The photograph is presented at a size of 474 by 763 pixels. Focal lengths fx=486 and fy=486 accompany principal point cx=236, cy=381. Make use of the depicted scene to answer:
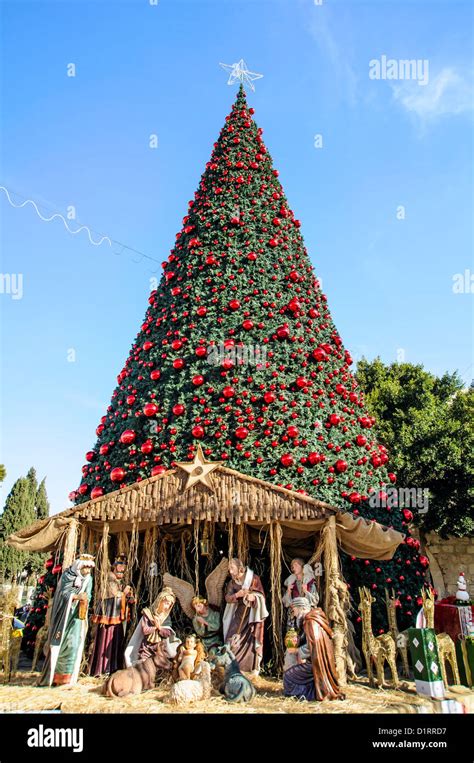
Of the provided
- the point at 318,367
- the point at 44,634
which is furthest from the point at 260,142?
the point at 44,634

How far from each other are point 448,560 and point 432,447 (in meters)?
3.92

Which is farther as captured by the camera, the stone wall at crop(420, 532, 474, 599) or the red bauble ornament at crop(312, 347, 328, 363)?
the stone wall at crop(420, 532, 474, 599)

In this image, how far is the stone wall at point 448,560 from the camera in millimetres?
14195

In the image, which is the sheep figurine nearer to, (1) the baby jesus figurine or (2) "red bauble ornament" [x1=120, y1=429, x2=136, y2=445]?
(1) the baby jesus figurine

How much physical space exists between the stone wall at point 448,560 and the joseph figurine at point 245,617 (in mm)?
9330

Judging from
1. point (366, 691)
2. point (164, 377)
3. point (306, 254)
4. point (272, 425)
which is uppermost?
point (306, 254)

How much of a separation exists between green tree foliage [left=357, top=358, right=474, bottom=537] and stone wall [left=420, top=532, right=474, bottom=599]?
1.42 m

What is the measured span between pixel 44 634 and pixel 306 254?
851cm

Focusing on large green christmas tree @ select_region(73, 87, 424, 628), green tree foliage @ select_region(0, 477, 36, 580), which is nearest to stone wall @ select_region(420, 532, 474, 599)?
large green christmas tree @ select_region(73, 87, 424, 628)

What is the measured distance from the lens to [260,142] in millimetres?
11133

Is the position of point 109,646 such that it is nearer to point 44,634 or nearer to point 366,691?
point 44,634

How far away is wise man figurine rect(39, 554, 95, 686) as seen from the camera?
618 cm

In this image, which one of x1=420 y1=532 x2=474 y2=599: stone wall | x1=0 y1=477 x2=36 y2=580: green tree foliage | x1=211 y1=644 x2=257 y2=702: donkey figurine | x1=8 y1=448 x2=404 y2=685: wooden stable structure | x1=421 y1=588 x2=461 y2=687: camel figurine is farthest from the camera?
x1=0 y1=477 x2=36 y2=580: green tree foliage

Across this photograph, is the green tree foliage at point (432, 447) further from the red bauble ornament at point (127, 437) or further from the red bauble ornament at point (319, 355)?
the red bauble ornament at point (127, 437)
